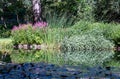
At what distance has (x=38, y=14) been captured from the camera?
92.3 feet

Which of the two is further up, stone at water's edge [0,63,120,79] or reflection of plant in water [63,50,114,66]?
stone at water's edge [0,63,120,79]

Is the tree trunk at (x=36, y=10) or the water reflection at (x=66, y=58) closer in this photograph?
the water reflection at (x=66, y=58)

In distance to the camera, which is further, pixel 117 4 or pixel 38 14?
pixel 38 14

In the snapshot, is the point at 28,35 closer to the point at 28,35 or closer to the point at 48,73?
the point at 28,35

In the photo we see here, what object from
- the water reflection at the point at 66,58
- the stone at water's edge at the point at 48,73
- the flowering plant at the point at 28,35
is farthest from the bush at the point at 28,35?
the stone at water's edge at the point at 48,73

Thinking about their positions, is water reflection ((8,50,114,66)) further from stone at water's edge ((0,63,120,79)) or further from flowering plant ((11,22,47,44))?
flowering plant ((11,22,47,44))

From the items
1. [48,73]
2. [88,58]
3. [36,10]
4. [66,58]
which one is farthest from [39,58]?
[36,10]

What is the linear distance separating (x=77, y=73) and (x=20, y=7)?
23.1 metres

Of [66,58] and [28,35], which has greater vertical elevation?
[28,35]

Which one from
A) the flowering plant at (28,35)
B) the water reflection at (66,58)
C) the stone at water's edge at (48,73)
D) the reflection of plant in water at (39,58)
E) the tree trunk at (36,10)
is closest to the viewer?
the stone at water's edge at (48,73)

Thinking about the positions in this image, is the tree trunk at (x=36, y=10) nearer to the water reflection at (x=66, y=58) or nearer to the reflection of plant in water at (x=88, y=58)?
the water reflection at (x=66, y=58)

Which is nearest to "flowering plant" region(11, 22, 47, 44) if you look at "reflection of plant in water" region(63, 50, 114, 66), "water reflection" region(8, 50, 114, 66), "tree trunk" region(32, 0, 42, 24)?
"water reflection" region(8, 50, 114, 66)

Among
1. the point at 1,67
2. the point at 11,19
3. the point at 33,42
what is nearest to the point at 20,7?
the point at 11,19

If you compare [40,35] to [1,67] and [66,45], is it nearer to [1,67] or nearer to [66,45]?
[66,45]
